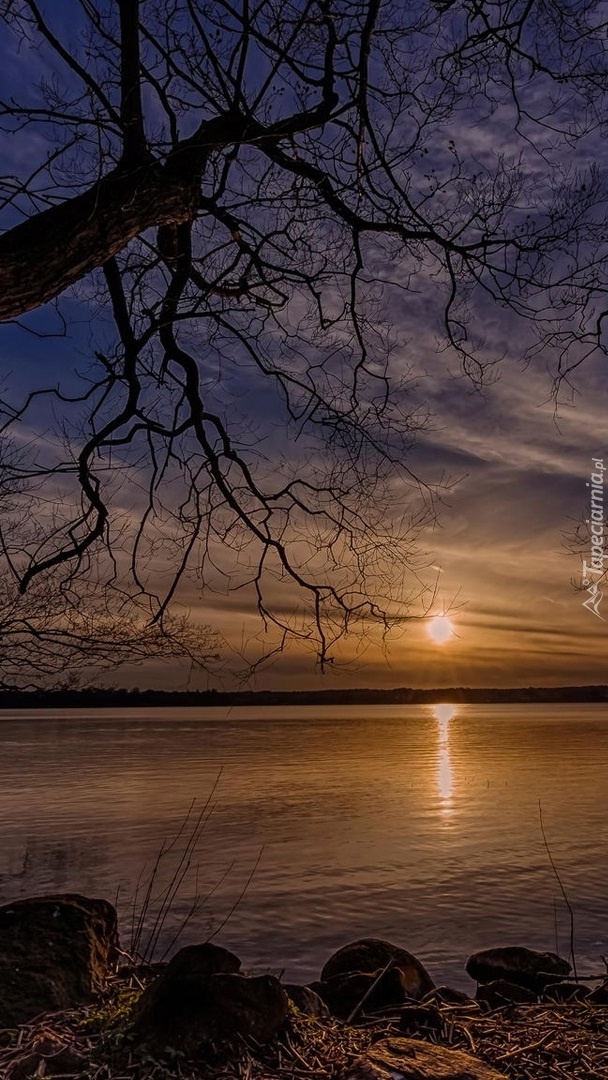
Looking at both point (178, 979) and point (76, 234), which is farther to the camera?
point (76, 234)

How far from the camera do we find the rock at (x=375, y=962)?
6.42 metres

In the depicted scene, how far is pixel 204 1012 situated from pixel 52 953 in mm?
1387

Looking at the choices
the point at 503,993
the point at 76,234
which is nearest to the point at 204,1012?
the point at 76,234

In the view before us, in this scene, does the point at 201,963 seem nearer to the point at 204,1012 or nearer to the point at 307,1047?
the point at 204,1012

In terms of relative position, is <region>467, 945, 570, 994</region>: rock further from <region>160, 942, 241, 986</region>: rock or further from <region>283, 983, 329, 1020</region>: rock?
<region>160, 942, 241, 986</region>: rock

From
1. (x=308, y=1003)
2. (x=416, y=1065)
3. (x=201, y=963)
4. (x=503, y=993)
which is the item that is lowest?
(x=503, y=993)

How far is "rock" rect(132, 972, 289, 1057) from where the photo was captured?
3.65 m

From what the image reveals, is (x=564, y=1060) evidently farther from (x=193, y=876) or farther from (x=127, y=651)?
(x=193, y=876)

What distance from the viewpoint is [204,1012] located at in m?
3.78

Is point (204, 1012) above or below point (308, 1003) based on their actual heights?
above

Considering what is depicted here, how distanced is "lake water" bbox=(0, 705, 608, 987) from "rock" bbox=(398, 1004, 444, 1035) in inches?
197

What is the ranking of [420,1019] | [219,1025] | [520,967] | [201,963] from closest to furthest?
1. [219,1025]
2. [201,963]
3. [420,1019]
4. [520,967]

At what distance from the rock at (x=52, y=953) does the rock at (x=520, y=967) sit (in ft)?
12.6

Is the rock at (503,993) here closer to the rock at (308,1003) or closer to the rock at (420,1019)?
the rock at (308,1003)
